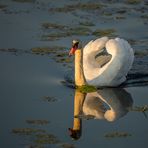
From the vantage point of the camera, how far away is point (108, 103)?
555 inches

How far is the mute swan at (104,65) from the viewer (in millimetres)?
14781

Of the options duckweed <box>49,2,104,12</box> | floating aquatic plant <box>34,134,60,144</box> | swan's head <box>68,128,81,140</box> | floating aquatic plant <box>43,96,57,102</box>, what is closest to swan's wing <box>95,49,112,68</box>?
floating aquatic plant <box>43,96,57,102</box>

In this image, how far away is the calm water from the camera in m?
12.1

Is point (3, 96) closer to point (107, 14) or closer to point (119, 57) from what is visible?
point (119, 57)

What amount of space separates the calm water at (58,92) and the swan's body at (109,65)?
10.0 inches

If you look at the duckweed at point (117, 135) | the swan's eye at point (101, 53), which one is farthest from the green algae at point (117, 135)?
the swan's eye at point (101, 53)

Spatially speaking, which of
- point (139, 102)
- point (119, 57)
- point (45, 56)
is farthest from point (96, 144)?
point (45, 56)

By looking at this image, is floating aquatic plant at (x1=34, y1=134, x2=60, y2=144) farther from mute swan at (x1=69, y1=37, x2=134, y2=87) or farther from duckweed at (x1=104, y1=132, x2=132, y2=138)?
mute swan at (x1=69, y1=37, x2=134, y2=87)

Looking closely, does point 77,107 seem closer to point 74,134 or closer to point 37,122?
point 37,122

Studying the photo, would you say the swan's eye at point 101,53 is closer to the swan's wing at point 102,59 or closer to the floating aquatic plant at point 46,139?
the swan's wing at point 102,59

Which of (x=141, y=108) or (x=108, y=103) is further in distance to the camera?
(x=108, y=103)

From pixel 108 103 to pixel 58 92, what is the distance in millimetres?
1046

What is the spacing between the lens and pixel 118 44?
14.9 meters

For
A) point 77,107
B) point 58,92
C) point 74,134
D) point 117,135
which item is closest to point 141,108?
point 77,107
